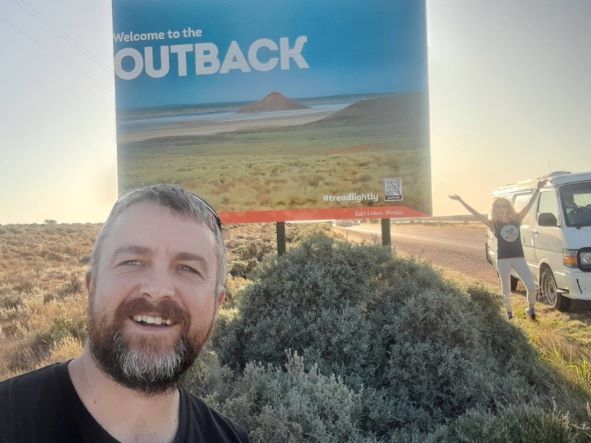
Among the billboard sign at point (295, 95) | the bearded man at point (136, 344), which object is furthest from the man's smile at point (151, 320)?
the billboard sign at point (295, 95)

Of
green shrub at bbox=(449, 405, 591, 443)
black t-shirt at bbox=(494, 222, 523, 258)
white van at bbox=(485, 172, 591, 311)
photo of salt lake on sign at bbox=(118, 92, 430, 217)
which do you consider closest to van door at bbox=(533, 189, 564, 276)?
white van at bbox=(485, 172, 591, 311)

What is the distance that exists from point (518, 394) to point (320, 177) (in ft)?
13.9

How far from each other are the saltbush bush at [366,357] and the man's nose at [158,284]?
219 centimetres

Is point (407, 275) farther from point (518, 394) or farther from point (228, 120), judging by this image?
point (228, 120)

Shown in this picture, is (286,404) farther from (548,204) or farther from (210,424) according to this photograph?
(548,204)

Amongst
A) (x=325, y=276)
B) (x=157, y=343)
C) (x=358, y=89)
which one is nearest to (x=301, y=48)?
(x=358, y=89)

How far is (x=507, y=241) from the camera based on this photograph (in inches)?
312

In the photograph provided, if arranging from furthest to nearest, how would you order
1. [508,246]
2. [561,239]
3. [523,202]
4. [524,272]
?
[523,202]
[561,239]
[508,246]
[524,272]

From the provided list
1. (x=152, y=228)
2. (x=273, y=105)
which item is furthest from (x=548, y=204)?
(x=152, y=228)

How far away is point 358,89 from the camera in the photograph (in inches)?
309

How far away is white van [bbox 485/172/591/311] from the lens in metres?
8.46

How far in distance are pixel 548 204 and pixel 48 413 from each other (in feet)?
32.0

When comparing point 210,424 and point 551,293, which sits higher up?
point 210,424

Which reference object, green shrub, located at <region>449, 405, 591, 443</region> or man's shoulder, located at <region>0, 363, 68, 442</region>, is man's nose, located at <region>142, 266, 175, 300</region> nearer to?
man's shoulder, located at <region>0, 363, 68, 442</region>
